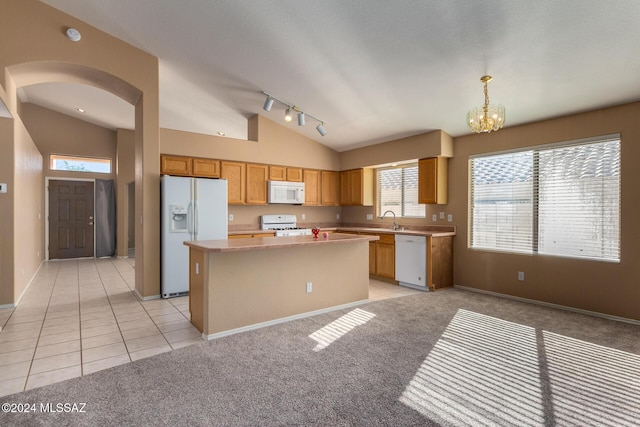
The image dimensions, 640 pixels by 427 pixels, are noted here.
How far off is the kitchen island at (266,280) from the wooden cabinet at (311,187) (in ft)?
8.77

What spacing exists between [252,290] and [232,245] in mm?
562

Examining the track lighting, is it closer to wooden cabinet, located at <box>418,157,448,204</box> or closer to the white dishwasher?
wooden cabinet, located at <box>418,157,448,204</box>

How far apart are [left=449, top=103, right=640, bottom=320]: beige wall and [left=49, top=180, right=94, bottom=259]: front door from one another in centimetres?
867

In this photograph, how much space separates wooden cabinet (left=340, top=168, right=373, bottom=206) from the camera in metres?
6.68

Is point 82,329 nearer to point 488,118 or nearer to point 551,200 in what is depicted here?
point 488,118

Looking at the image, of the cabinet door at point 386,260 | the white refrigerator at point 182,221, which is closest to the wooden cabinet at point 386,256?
the cabinet door at point 386,260

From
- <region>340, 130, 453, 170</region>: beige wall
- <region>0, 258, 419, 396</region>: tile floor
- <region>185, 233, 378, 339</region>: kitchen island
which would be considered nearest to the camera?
<region>0, 258, 419, 396</region>: tile floor

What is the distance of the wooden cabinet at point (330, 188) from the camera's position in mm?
7039

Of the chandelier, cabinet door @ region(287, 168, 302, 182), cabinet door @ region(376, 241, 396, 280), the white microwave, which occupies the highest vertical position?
the chandelier

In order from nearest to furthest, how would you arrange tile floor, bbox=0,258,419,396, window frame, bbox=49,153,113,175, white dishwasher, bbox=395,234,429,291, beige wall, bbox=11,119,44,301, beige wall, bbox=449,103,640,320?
tile floor, bbox=0,258,419,396 → beige wall, bbox=449,103,640,320 → beige wall, bbox=11,119,44,301 → white dishwasher, bbox=395,234,429,291 → window frame, bbox=49,153,113,175

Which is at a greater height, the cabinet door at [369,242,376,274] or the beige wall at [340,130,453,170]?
the beige wall at [340,130,453,170]

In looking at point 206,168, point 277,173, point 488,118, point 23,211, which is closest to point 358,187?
point 277,173

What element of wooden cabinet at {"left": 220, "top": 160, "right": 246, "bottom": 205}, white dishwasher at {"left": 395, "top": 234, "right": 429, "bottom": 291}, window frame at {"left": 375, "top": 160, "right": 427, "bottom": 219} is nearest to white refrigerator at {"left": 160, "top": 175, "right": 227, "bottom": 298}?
wooden cabinet at {"left": 220, "top": 160, "right": 246, "bottom": 205}

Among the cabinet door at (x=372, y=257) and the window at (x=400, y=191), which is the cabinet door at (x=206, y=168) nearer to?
the cabinet door at (x=372, y=257)
